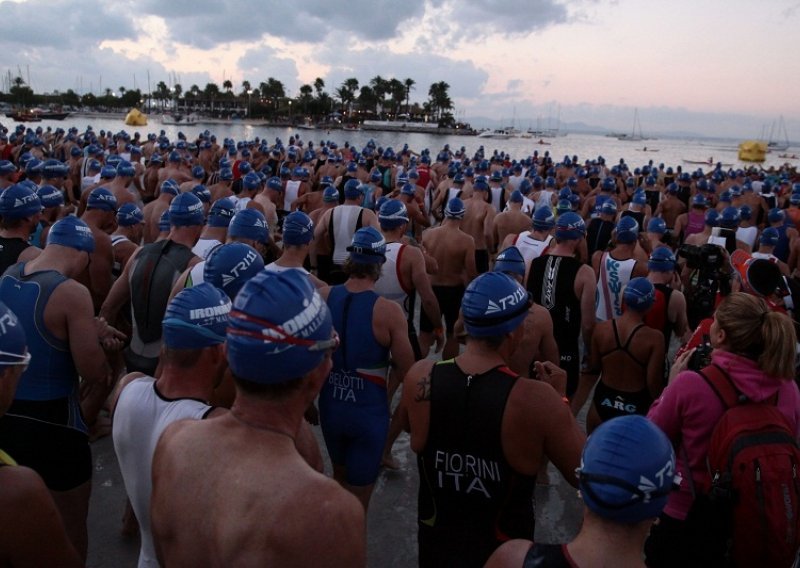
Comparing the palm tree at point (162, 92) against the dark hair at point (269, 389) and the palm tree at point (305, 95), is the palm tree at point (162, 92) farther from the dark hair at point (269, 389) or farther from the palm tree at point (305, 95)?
the dark hair at point (269, 389)

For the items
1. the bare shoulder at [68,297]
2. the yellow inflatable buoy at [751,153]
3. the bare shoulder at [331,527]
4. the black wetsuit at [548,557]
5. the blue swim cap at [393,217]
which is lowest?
the black wetsuit at [548,557]

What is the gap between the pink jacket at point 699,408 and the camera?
2309mm

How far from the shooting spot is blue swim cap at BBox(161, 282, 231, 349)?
1.98 metres

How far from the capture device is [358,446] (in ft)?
11.4

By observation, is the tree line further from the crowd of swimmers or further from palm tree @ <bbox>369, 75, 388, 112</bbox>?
the crowd of swimmers

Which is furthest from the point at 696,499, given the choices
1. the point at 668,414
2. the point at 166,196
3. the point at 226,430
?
the point at 166,196

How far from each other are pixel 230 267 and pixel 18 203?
1.75m

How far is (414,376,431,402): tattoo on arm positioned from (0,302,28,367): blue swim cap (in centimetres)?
143

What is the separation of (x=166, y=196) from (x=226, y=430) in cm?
615

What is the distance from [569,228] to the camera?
4801mm

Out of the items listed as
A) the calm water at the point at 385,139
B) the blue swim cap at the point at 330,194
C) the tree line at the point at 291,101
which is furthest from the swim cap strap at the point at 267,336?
the tree line at the point at 291,101

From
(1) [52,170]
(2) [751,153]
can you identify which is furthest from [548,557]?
(2) [751,153]

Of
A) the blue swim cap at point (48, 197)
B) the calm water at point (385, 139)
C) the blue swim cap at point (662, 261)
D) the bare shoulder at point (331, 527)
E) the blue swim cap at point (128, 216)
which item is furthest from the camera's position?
the calm water at point (385, 139)

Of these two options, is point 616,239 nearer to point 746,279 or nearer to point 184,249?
point 746,279
